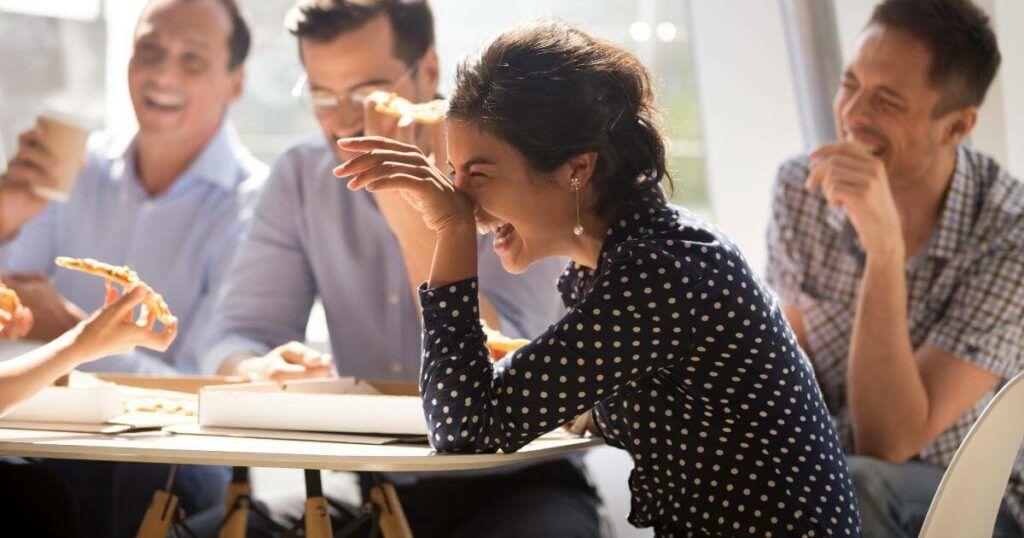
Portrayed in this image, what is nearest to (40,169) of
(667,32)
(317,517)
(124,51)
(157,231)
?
(157,231)

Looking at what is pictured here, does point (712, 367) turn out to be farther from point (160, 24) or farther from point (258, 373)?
point (160, 24)

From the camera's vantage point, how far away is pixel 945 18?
252cm

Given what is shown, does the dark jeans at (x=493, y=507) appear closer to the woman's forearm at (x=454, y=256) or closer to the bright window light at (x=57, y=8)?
the woman's forearm at (x=454, y=256)

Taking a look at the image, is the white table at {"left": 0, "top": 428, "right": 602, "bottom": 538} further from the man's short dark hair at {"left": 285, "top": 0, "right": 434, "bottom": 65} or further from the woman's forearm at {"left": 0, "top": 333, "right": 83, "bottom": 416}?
the man's short dark hair at {"left": 285, "top": 0, "right": 434, "bottom": 65}

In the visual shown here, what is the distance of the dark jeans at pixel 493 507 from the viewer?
2039mm

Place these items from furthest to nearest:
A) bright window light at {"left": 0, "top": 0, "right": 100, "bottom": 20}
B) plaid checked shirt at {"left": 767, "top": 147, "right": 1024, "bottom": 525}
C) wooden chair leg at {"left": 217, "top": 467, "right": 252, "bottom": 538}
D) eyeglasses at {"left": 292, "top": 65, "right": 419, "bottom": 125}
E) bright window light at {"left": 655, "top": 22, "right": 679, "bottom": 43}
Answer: bright window light at {"left": 655, "top": 22, "right": 679, "bottom": 43} < bright window light at {"left": 0, "top": 0, "right": 100, "bottom": 20} < eyeglasses at {"left": 292, "top": 65, "right": 419, "bottom": 125} < plaid checked shirt at {"left": 767, "top": 147, "right": 1024, "bottom": 525} < wooden chair leg at {"left": 217, "top": 467, "right": 252, "bottom": 538}

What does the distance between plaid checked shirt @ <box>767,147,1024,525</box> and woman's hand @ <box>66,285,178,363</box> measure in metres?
1.54

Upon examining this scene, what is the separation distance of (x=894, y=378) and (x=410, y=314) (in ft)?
3.80

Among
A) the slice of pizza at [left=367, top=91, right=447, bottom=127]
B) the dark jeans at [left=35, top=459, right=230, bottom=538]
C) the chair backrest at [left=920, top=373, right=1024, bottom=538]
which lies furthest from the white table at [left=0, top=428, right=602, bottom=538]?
the dark jeans at [left=35, top=459, right=230, bottom=538]

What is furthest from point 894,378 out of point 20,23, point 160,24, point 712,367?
point 20,23

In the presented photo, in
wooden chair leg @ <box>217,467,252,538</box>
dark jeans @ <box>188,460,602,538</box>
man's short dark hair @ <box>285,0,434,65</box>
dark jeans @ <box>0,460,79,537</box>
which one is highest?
man's short dark hair @ <box>285,0,434,65</box>

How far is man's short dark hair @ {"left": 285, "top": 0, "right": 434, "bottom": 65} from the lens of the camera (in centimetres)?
267

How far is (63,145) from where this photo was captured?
3.19m

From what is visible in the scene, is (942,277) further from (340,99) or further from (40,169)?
(40,169)
